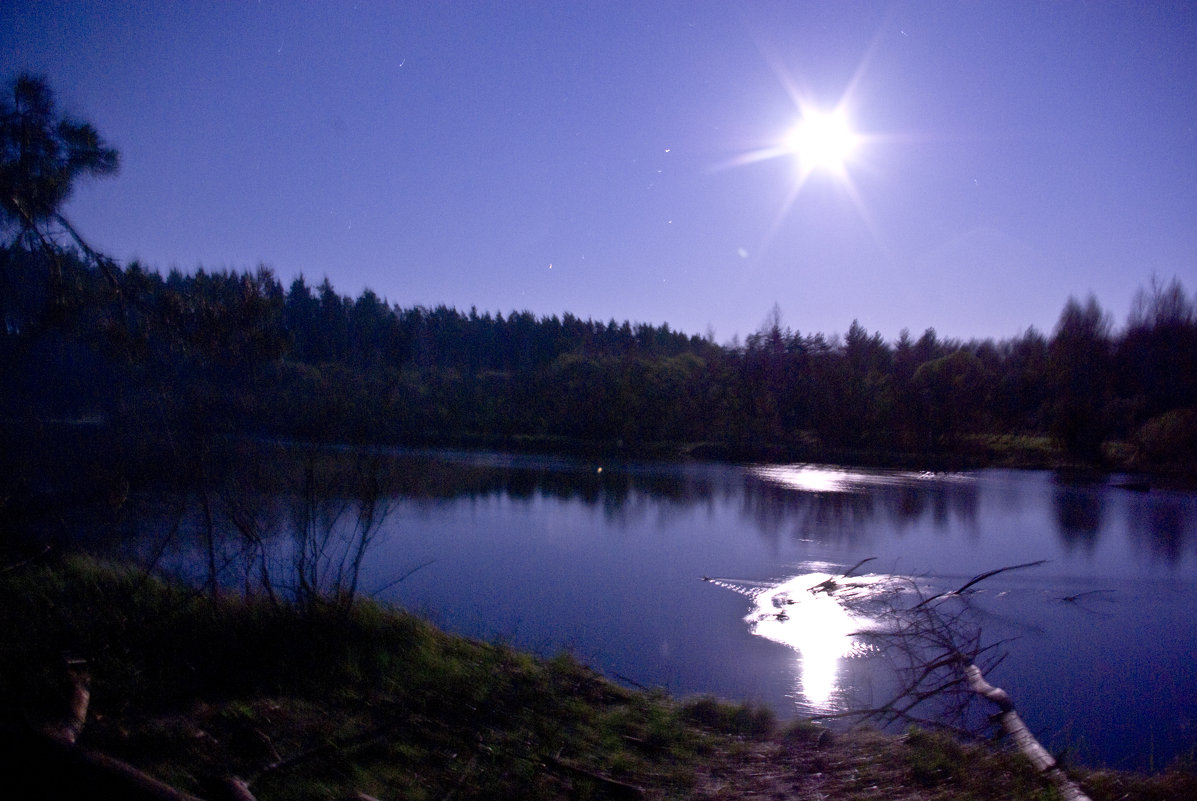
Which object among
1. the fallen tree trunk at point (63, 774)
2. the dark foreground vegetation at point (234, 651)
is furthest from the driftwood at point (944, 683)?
the fallen tree trunk at point (63, 774)

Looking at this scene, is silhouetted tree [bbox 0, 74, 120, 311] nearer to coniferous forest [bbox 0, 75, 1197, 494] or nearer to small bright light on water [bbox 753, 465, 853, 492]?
coniferous forest [bbox 0, 75, 1197, 494]

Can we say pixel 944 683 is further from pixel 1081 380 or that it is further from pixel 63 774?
pixel 1081 380

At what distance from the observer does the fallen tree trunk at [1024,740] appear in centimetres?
394

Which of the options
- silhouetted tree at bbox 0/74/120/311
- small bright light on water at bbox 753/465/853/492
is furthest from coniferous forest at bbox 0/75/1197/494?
small bright light on water at bbox 753/465/853/492

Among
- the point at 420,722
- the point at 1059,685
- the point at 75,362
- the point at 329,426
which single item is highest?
the point at 75,362

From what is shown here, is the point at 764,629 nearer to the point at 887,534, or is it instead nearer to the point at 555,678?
the point at 555,678

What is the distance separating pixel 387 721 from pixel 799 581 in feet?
23.4

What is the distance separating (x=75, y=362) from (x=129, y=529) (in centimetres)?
227

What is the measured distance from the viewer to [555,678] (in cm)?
582

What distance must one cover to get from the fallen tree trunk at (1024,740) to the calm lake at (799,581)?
0.42 m

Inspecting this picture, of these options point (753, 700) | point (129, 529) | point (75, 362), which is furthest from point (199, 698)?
point (75, 362)

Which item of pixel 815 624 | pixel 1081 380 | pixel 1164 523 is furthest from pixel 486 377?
pixel 815 624

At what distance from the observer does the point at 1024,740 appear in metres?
4.91

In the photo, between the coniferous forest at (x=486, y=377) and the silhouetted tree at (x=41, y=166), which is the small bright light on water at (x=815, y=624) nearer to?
the coniferous forest at (x=486, y=377)
